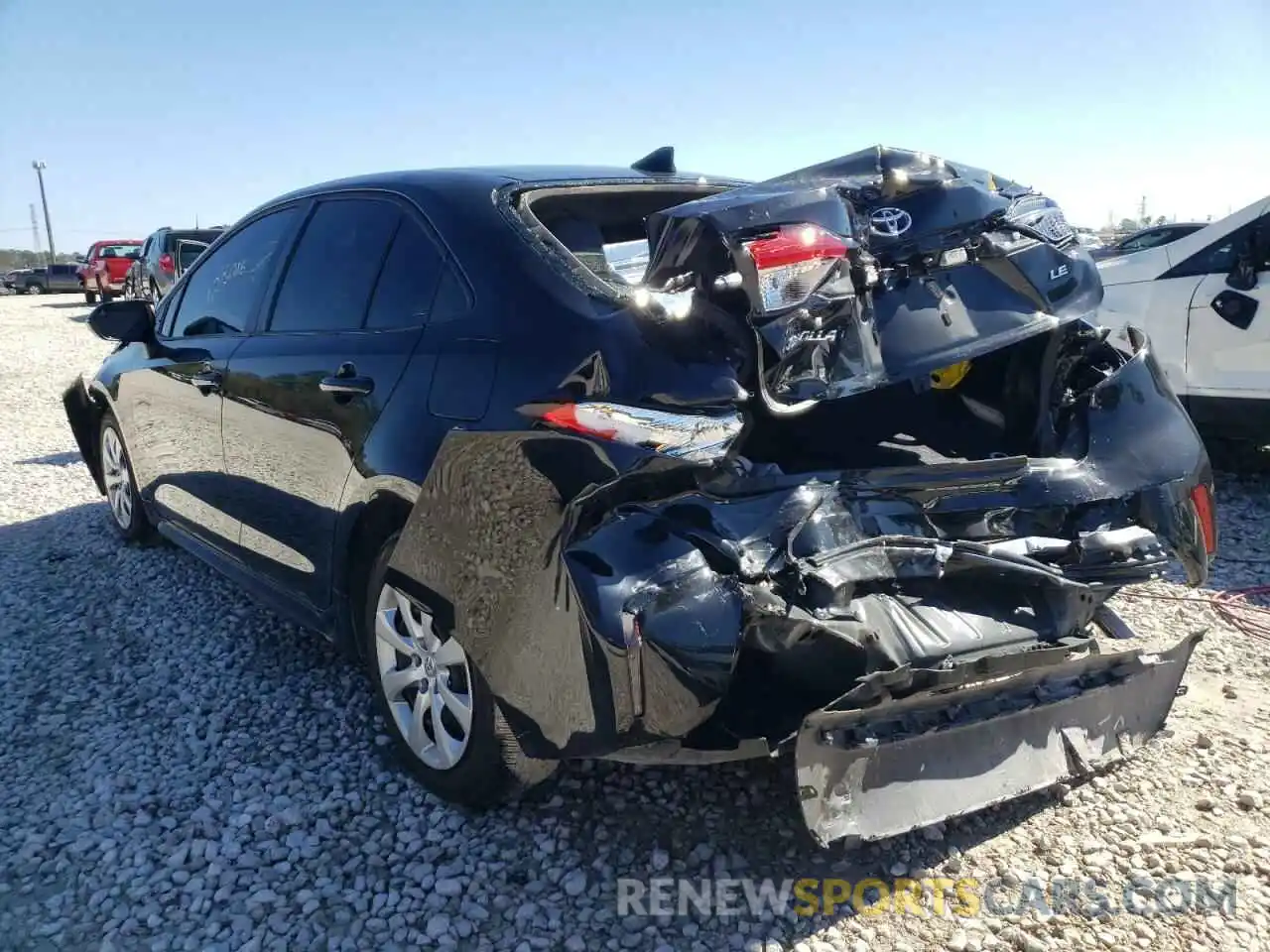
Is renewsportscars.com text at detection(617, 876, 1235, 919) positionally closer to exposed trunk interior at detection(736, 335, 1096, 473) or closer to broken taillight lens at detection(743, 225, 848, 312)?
exposed trunk interior at detection(736, 335, 1096, 473)

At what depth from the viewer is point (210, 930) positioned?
231cm

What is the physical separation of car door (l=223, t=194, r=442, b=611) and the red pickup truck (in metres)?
27.0

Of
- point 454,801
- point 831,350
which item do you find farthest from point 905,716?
point 454,801

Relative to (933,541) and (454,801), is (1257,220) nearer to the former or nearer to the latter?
(933,541)

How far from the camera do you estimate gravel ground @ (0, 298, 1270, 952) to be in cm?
228

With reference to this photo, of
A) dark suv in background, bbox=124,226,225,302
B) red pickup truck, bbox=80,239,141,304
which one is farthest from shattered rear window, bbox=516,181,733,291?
red pickup truck, bbox=80,239,141,304

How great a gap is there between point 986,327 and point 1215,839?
1.51 meters

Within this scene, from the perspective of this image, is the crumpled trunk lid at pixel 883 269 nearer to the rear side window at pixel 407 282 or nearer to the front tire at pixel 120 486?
the rear side window at pixel 407 282

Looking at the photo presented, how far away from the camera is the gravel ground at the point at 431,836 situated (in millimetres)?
2283

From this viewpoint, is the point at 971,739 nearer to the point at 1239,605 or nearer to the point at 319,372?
the point at 319,372

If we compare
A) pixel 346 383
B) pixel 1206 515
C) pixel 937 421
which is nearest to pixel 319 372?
pixel 346 383

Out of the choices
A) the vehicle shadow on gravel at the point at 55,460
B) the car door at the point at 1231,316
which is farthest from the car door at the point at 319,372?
the car door at the point at 1231,316

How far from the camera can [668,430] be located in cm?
214

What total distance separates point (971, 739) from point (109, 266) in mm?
30605
